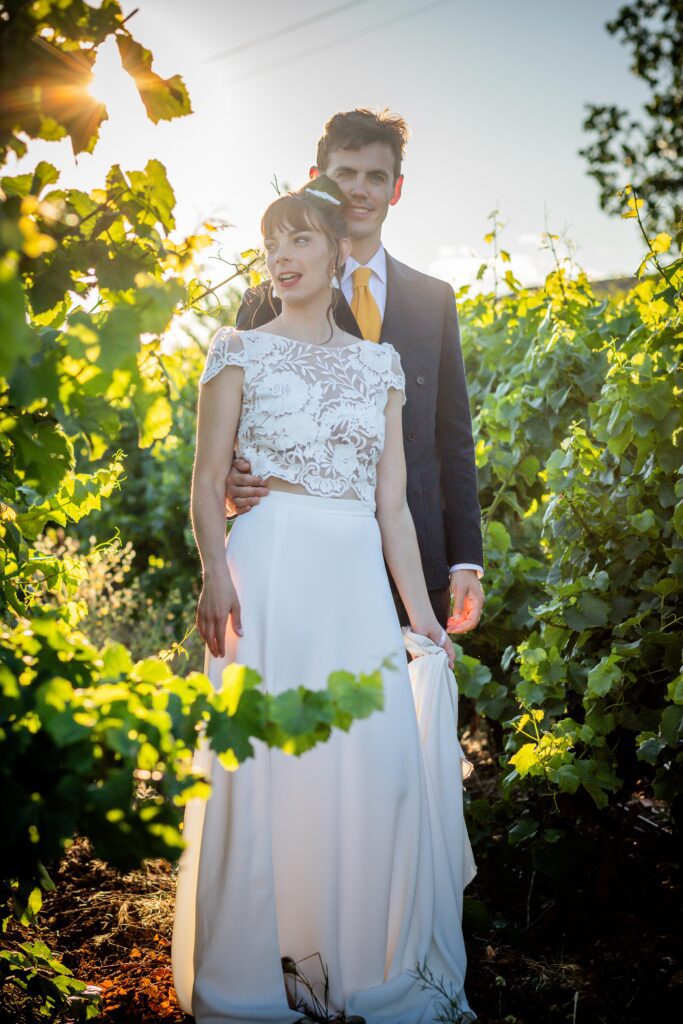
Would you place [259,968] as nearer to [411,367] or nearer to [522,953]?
[522,953]

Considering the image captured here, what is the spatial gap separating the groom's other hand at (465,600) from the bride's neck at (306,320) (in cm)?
85

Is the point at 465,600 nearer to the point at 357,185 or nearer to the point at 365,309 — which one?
the point at 365,309

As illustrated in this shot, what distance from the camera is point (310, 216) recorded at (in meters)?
2.57

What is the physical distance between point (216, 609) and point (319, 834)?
0.62 meters

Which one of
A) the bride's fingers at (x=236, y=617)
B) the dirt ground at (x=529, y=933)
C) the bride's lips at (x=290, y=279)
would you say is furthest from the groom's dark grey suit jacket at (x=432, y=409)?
the dirt ground at (x=529, y=933)

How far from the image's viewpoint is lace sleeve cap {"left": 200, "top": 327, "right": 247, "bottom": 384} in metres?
2.45

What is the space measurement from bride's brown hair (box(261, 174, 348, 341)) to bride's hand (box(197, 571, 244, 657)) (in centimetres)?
80

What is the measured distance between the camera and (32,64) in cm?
117

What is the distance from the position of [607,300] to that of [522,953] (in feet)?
8.55

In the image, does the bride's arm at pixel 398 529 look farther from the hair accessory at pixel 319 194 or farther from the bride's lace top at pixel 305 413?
the hair accessory at pixel 319 194

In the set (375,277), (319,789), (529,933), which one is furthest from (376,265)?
(529,933)

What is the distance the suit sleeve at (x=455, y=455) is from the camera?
2.95 metres

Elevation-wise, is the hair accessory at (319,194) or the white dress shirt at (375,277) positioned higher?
the hair accessory at (319,194)

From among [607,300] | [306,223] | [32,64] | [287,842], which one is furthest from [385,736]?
[607,300]
